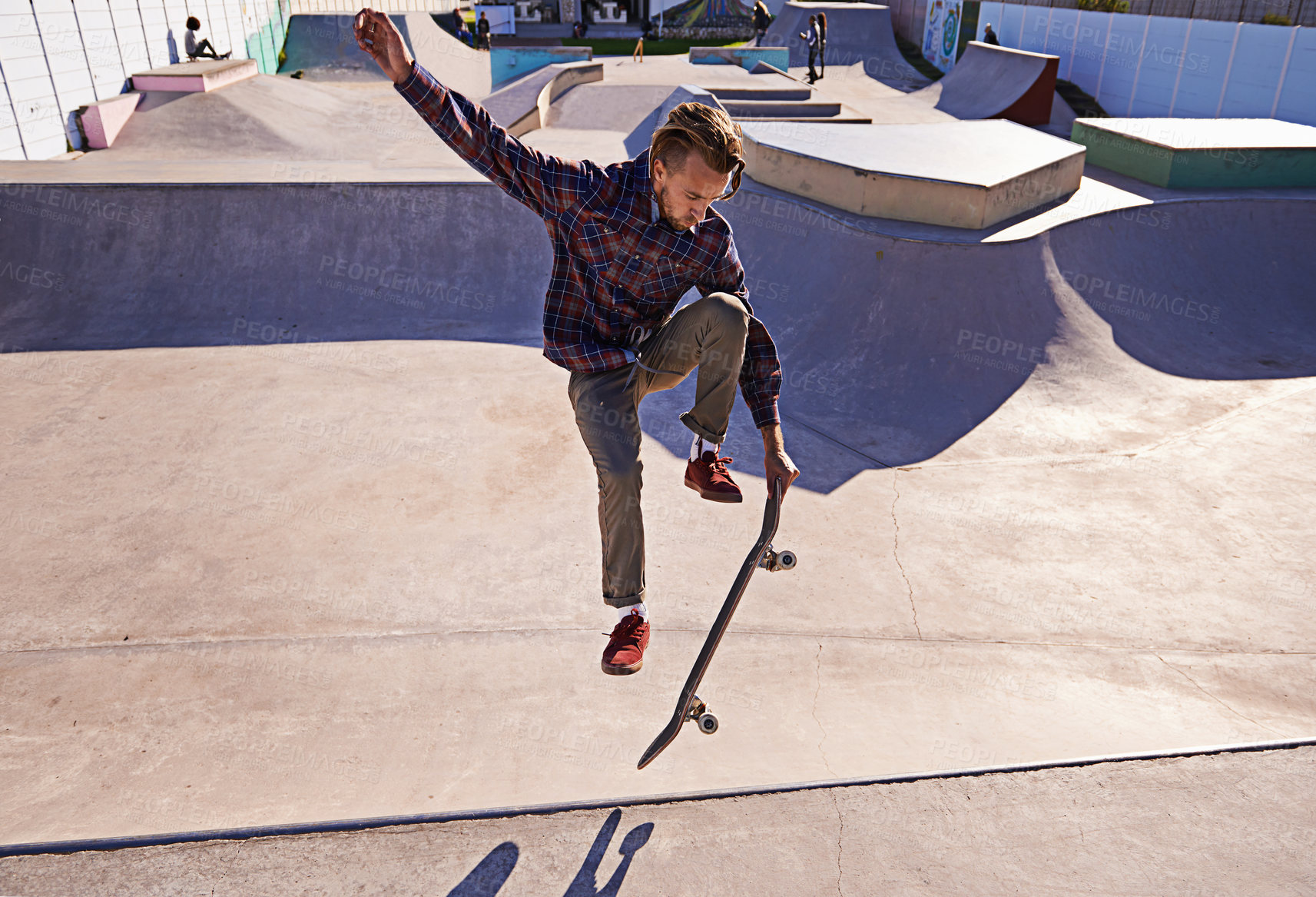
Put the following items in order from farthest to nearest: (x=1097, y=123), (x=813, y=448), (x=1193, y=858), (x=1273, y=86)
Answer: (x=1273, y=86)
(x=1097, y=123)
(x=813, y=448)
(x=1193, y=858)

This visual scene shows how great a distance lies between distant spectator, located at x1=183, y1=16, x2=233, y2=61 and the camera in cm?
1983

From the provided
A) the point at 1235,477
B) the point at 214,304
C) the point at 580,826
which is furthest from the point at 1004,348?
the point at 214,304

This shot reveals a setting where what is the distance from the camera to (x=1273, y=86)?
14391mm

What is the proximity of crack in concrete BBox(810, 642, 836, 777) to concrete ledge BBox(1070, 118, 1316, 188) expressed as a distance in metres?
9.98

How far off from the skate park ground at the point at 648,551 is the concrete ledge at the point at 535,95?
571cm

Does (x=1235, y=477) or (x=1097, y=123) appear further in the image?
(x=1097, y=123)

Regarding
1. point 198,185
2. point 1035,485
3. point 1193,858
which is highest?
point 198,185

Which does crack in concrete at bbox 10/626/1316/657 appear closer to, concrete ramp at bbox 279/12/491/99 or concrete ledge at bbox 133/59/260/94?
concrete ledge at bbox 133/59/260/94

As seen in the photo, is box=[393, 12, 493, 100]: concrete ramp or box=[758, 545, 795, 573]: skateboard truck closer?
box=[758, 545, 795, 573]: skateboard truck

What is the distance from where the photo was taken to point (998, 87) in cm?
1988

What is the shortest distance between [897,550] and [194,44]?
21717mm

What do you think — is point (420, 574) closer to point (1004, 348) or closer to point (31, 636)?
point (31, 636)

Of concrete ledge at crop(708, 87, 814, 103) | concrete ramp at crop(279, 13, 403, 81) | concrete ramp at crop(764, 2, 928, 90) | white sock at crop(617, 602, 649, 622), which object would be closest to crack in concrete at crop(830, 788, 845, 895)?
white sock at crop(617, 602, 649, 622)

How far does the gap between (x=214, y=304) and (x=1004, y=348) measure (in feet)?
28.8
